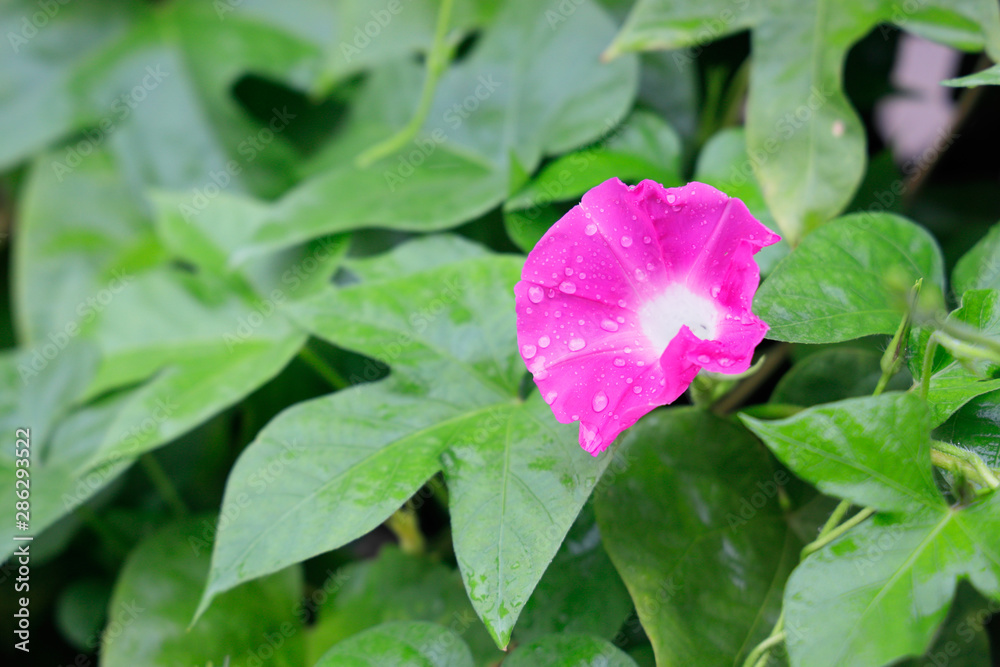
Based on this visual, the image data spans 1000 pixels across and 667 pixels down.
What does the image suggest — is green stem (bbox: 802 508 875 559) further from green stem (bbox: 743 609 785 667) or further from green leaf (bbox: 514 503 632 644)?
green leaf (bbox: 514 503 632 644)

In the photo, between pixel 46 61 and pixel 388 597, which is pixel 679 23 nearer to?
pixel 388 597

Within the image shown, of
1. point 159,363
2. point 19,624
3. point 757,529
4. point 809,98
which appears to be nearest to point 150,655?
point 159,363

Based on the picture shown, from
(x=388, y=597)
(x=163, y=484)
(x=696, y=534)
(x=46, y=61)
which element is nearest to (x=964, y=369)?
(x=696, y=534)

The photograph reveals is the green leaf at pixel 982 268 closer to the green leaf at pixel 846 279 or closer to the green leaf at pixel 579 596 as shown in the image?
the green leaf at pixel 846 279

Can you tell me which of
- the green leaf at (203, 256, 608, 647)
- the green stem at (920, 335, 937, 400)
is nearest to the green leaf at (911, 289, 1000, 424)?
the green stem at (920, 335, 937, 400)

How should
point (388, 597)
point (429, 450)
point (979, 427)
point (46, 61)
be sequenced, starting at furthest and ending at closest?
point (46, 61) < point (388, 597) < point (429, 450) < point (979, 427)

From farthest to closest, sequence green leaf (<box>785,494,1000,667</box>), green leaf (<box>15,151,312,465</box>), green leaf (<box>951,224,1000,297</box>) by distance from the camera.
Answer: green leaf (<box>15,151,312,465</box>)
green leaf (<box>951,224,1000,297</box>)
green leaf (<box>785,494,1000,667</box>)
